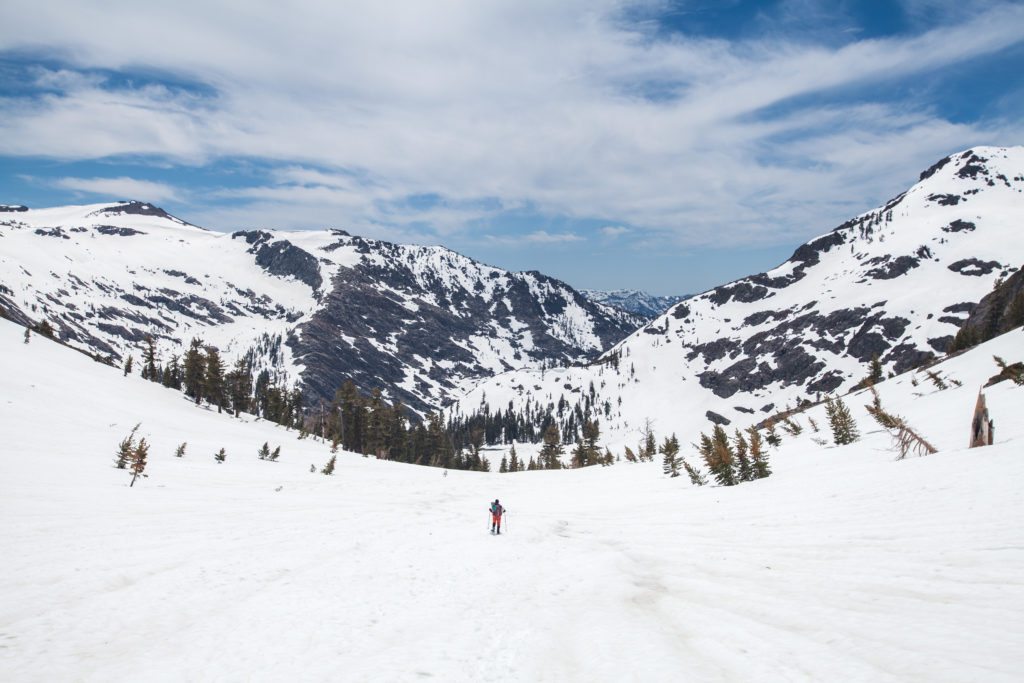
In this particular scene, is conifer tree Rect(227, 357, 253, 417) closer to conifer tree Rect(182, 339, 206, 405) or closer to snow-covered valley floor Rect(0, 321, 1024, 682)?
conifer tree Rect(182, 339, 206, 405)

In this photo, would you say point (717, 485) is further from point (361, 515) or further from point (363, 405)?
point (363, 405)

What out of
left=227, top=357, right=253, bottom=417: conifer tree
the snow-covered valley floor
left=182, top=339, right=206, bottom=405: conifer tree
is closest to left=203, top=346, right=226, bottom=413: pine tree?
left=182, top=339, right=206, bottom=405: conifer tree

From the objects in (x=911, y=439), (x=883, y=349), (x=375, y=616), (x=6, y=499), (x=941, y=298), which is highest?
(x=941, y=298)

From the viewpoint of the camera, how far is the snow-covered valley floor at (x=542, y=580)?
6.39 metres

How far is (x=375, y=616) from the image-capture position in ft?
28.9

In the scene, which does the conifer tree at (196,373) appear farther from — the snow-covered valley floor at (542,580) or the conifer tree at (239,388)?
the snow-covered valley floor at (542,580)

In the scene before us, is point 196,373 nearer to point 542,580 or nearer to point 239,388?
point 239,388

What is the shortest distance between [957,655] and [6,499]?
1911 cm

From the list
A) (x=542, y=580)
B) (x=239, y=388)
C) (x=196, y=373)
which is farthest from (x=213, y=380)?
(x=542, y=580)

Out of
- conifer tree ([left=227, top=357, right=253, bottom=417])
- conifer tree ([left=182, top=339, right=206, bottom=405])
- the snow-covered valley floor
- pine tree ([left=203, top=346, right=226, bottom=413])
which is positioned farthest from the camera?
conifer tree ([left=227, top=357, right=253, bottom=417])

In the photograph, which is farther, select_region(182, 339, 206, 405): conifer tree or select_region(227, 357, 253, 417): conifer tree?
select_region(227, 357, 253, 417): conifer tree

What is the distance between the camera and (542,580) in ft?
37.4

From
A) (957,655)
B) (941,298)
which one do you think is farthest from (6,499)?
(941,298)

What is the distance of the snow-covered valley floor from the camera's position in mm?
6387
